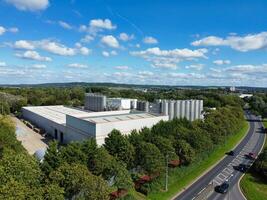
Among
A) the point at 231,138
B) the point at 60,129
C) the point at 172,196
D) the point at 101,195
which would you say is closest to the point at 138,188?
the point at 172,196

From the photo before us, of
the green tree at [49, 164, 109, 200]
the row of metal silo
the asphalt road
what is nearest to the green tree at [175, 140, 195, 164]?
the asphalt road

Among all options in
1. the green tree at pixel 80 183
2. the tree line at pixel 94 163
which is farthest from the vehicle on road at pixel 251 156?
the green tree at pixel 80 183

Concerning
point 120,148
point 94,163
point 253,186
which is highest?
point 120,148

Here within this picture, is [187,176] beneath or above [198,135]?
beneath

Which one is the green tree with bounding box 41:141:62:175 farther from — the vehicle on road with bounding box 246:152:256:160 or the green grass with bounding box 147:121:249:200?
the vehicle on road with bounding box 246:152:256:160

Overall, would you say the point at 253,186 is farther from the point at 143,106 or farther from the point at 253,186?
the point at 143,106

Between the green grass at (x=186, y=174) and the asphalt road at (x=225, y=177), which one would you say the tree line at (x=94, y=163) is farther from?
the asphalt road at (x=225, y=177)

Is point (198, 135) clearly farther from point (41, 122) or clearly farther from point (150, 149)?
point (41, 122)

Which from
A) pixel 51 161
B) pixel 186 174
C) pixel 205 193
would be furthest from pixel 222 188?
pixel 51 161
